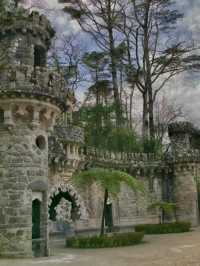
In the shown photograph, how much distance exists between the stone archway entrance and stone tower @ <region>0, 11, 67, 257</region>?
19.5 ft

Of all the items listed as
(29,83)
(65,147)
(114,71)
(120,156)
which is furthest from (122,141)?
(29,83)

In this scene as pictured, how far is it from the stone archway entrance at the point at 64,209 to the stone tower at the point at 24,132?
5936mm

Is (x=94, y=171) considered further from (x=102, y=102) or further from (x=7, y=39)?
(x=102, y=102)

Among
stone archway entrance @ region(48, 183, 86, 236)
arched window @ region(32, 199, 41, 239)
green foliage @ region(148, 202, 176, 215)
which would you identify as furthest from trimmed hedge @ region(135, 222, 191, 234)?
arched window @ region(32, 199, 41, 239)

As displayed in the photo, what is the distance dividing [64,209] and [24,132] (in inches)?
308

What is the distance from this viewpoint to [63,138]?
1994cm

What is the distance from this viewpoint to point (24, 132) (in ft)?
43.2

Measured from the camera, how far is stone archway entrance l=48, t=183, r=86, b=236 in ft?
64.1

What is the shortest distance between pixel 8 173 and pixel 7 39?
4.08 m

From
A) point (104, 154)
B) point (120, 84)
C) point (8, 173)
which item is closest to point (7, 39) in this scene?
point (8, 173)

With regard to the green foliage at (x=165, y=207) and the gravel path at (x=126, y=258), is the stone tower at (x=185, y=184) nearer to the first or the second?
the green foliage at (x=165, y=207)

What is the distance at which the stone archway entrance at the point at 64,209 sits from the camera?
1955 centimetres

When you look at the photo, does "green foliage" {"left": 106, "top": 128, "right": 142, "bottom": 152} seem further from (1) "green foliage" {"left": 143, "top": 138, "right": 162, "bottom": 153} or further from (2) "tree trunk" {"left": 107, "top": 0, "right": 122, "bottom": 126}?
(2) "tree trunk" {"left": 107, "top": 0, "right": 122, "bottom": 126}

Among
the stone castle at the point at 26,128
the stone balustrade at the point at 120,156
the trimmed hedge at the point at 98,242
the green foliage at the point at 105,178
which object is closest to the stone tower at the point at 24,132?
the stone castle at the point at 26,128
